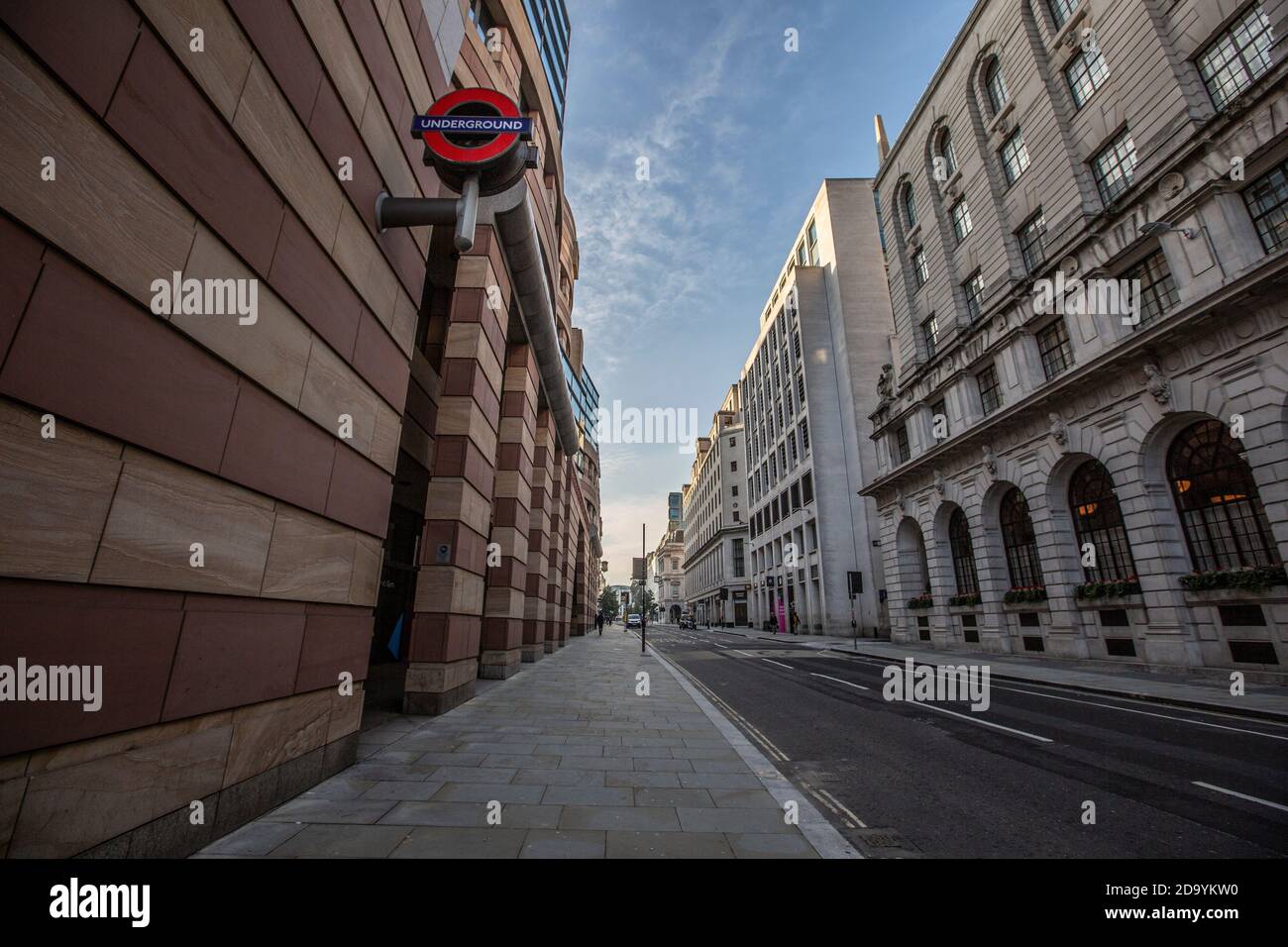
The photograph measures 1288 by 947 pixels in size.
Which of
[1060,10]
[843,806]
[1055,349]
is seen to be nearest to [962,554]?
[1055,349]

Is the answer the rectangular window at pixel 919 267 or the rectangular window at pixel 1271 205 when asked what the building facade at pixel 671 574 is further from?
the rectangular window at pixel 1271 205

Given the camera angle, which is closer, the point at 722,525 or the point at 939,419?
the point at 939,419

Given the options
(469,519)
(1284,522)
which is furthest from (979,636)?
(469,519)

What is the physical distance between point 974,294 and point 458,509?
89.2 feet

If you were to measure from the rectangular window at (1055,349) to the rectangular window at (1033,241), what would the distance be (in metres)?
2.73

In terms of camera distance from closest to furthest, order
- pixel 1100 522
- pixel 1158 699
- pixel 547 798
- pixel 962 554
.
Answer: pixel 547 798, pixel 1158 699, pixel 1100 522, pixel 962 554

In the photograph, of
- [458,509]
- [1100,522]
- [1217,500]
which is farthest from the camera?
[1100,522]

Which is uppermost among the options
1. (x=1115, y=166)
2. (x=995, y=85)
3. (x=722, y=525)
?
(x=995, y=85)

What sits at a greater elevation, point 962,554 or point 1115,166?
point 1115,166

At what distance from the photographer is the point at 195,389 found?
12.1ft

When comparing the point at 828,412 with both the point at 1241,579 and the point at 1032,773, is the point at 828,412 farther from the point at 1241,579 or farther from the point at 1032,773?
the point at 1032,773

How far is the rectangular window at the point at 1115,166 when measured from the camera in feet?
57.1

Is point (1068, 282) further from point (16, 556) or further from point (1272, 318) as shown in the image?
point (16, 556)

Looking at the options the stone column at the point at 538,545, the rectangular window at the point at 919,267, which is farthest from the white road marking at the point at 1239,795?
Result: the rectangular window at the point at 919,267
